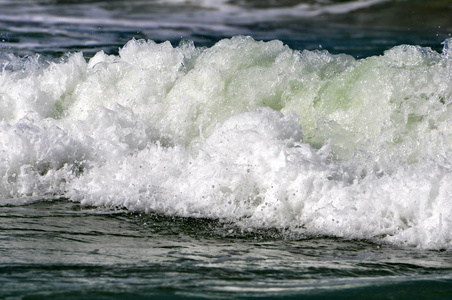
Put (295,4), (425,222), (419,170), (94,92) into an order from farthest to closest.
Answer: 1. (295,4)
2. (94,92)
3. (419,170)
4. (425,222)

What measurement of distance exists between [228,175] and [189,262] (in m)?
1.32

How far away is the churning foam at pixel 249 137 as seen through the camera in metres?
3.70

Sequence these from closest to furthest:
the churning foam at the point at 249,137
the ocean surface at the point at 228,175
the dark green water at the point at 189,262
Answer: the dark green water at the point at 189,262 → the ocean surface at the point at 228,175 → the churning foam at the point at 249,137

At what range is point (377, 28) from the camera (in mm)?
18750

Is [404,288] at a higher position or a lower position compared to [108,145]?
lower

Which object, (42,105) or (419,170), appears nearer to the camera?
(419,170)

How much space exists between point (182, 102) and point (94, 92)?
1195mm

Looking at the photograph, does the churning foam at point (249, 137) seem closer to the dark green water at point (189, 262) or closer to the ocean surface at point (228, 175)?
the ocean surface at point (228, 175)

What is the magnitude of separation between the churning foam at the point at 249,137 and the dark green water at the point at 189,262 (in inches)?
10.1

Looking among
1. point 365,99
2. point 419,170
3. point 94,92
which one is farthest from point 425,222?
point 94,92

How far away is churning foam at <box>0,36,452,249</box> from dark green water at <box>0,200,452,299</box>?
257mm

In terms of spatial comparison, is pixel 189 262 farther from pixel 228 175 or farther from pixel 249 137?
pixel 249 137

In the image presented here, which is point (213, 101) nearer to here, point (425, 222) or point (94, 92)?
point (94, 92)

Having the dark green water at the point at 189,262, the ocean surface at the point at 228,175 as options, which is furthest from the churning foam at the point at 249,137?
the dark green water at the point at 189,262
